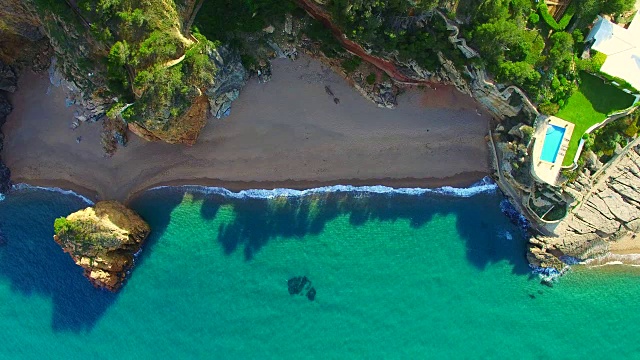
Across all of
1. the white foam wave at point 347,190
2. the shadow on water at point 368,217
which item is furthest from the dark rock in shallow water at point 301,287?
the white foam wave at point 347,190

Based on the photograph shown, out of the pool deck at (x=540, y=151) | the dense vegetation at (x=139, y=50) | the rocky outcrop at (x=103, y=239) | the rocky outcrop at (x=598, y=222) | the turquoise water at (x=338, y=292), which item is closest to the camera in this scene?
the dense vegetation at (x=139, y=50)

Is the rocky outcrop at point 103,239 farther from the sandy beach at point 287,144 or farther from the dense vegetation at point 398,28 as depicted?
the dense vegetation at point 398,28

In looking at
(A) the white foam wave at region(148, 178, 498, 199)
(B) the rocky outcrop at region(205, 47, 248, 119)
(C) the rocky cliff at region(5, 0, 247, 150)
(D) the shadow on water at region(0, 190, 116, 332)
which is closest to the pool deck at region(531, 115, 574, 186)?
(A) the white foam wave at region(148, 178, 498, 199)

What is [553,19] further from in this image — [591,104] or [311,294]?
[311,294]

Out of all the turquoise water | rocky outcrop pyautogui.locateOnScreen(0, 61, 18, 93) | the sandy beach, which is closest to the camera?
the sandy beach

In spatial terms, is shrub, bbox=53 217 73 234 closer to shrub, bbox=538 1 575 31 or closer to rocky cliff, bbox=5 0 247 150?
rocky cliff, bbox=5 0 247 150

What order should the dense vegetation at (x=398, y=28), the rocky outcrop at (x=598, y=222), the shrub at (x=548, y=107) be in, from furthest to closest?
the rocky outcrop at (x=598, y=222)
the shrub at (x=548, y=107)
the dense vegetation at (x=398, y=28)

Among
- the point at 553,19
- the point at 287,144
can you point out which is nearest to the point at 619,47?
the point at 553,19
